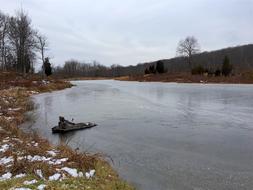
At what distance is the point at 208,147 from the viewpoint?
12.1 m

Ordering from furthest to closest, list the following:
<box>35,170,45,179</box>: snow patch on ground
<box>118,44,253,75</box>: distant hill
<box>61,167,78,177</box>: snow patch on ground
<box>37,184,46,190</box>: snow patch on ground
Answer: <box>118,44,253,75</box>: distant hill < <box>61,167,78,177</box>: snow patch on ground < <box>35,170,45,179</box>: snow patch on ground < <box>37,184,46,190</box>: snow patch on ground

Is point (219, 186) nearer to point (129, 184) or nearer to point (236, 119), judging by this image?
point (129, 184)

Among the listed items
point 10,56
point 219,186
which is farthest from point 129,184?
point 10,56

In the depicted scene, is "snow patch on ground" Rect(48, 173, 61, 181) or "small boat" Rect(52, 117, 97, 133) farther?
"small boat" Rect(52, 117, 97, 133)

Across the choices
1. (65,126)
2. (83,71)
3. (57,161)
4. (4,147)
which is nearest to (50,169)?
(57,161)

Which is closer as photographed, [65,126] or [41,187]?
[41,187]

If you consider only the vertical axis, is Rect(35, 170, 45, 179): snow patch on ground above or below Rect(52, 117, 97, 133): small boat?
above

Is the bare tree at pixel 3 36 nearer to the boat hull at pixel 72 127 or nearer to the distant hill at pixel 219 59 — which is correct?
the boat hull at pixel 72 127

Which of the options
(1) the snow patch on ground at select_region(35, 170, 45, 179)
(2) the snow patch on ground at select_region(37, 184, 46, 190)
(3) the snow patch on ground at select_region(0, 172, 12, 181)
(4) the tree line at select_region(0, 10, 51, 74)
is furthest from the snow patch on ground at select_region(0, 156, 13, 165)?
(4) the tree line at select_region(0, 10, 51, 74)

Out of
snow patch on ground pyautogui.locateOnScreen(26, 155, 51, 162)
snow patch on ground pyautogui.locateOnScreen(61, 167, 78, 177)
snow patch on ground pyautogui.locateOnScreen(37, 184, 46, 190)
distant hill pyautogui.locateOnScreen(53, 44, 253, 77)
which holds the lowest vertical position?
snow patch on ground pyautogui.locateOnScreen(61, 167, 78, 177)

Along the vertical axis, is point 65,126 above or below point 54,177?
below

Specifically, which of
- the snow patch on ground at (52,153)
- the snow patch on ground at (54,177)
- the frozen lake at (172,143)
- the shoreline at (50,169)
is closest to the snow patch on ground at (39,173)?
the shoreline at (50,169)

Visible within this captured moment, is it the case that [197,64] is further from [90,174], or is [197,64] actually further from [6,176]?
[6,176]

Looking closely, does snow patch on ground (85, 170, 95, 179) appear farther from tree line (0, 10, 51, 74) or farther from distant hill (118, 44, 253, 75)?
distant hill (118, 44, 253, 75)
